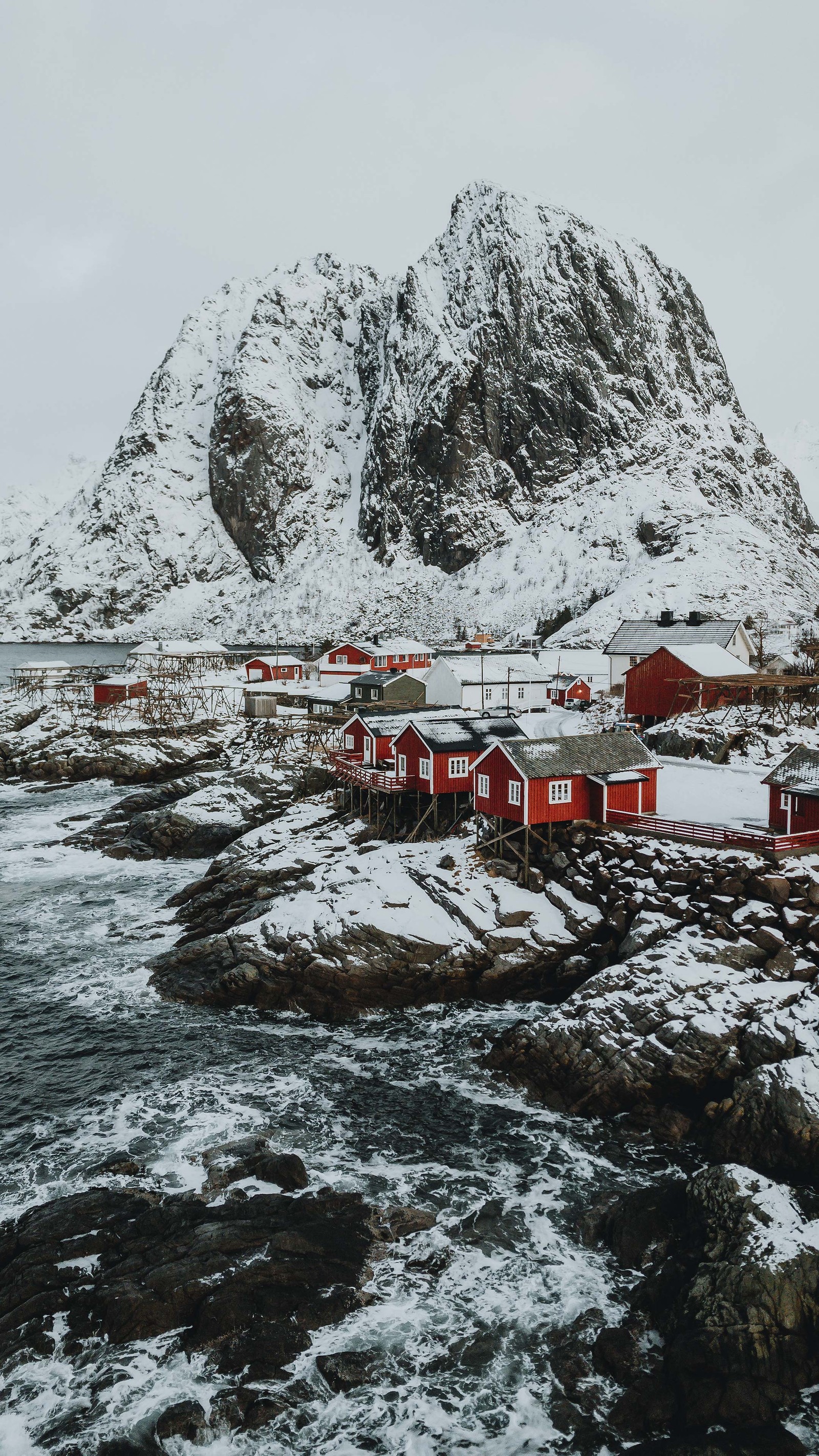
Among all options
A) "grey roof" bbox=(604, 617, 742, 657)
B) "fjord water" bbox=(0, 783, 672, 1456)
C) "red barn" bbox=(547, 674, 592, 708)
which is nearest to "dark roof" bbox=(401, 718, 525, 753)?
"fjord water" bbox=(0, 783, 672, 1456)

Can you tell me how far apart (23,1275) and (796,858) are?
23515mm

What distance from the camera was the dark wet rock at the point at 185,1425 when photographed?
1181cm

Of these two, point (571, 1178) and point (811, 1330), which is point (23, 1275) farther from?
point (811, 1330)

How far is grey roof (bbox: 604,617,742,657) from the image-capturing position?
5431 cm

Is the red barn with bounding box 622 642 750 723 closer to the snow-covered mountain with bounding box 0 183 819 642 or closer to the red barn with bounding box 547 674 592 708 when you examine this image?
the red barn with bounding box 547 674 592 708

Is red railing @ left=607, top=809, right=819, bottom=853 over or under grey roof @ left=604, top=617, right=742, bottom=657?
under

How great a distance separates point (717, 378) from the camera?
183750 mm

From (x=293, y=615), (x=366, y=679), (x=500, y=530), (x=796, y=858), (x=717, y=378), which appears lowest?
(x=796, y=858)

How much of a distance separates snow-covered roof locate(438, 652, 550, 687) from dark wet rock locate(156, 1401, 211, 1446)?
174 ft

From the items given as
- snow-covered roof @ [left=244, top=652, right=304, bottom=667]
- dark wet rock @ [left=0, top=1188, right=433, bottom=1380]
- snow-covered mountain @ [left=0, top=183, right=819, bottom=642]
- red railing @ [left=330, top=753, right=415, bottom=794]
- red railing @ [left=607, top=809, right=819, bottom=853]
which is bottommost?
dark wet rock @ [left=0, top=1188, right=433, bottom=1380]

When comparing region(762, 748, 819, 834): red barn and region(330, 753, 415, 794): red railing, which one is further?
region(330, 753, 415, 794): red railing

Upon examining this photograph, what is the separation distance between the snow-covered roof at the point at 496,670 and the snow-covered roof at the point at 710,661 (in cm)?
1730

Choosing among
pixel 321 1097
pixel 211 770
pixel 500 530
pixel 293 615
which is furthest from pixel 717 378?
pixel 321 1097

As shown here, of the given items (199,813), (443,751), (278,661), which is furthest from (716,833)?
(278,661)
